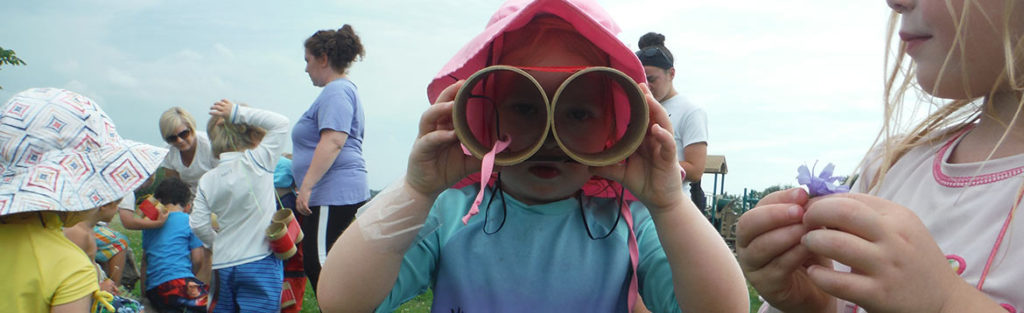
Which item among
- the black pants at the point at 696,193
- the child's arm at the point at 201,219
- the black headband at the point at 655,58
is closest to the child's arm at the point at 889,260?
the black headband at the point at 655,58

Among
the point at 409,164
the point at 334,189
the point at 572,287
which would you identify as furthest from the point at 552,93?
the point at 334,189

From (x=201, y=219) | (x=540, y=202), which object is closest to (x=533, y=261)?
(x=540, y=202)

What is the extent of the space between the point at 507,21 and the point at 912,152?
0.81m

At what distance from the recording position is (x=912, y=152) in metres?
1.24

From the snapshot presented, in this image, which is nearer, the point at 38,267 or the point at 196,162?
the point at 38,267

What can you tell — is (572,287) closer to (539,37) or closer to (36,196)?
(539,37)

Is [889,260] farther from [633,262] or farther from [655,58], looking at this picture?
[655,58]

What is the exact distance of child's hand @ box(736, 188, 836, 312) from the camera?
0.92 metres

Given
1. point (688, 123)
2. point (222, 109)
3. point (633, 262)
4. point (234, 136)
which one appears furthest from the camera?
point (234, 136)

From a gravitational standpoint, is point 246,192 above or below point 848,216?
below

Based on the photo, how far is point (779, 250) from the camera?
94cm

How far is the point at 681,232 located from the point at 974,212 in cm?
46

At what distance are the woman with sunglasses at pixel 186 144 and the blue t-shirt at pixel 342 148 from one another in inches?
46.8

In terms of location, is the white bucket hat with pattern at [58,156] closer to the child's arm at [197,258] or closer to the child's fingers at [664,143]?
the child's fingers at [664,143]
